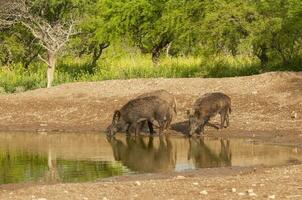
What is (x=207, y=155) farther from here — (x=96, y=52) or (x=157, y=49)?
(x=96, y=52)

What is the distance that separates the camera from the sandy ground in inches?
550

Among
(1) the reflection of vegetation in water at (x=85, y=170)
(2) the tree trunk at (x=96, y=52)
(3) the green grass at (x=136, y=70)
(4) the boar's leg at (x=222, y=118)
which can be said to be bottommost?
(1) the reflection of vegetation in water at (x=85, y=170)

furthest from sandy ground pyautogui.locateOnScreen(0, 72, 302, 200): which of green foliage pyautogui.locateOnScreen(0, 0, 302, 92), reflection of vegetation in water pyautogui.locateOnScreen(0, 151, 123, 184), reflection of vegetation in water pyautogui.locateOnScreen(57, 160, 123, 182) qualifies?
green foliage pyautogui.locateOnScreen(0, 0, 302, 92)

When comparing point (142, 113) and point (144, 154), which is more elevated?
point (142, 113)

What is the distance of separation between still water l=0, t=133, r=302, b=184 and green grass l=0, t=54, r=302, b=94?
11.8m

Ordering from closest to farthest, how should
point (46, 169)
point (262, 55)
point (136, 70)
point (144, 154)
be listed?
point (46, 169) → point (144, 154) → point (262, 55) → point (136, 70)

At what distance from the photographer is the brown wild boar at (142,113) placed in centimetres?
2403

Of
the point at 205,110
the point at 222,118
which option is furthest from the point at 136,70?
the point at 205,110

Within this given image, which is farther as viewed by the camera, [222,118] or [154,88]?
[154,88]

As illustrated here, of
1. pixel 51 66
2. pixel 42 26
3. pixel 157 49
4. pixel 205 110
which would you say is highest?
pixel 42 26

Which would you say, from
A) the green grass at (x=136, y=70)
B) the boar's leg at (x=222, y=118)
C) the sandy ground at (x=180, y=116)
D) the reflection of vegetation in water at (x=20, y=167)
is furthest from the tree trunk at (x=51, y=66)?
the reflection of vegetation in water at (x=20, y=167)

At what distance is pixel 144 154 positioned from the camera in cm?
2052

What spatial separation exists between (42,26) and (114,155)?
16897mm

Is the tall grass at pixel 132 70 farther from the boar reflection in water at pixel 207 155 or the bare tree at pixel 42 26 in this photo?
the boar reflection in water at pixel 207 155
